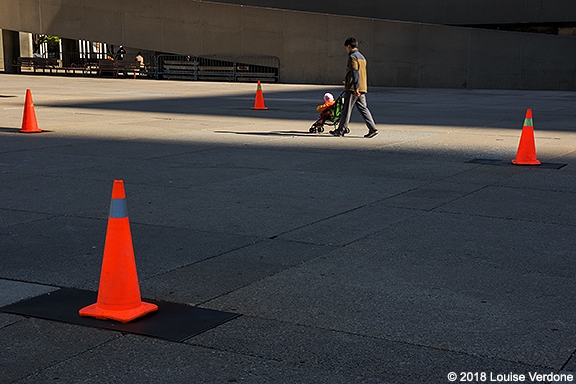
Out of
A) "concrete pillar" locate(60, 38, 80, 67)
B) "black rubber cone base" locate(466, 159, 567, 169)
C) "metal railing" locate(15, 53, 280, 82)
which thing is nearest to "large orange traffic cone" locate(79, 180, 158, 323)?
"black rubber cone base" locate(466, 159, 567, 169)

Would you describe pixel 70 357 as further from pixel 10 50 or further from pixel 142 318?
pixel 10 50

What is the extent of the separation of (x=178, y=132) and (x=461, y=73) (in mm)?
20855

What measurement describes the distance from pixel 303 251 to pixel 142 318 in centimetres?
206

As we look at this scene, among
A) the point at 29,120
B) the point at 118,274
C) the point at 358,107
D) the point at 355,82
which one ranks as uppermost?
the point at 355,82

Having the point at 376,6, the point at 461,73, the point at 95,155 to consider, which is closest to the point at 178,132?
the point at 95,155

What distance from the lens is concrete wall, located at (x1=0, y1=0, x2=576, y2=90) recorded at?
33312 mm

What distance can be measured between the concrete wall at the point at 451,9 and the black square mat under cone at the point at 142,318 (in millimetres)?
32236

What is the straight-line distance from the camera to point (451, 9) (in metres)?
36.3

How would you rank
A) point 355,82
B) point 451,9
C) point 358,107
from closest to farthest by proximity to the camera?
point 355,82
point 358,107
point 451,9

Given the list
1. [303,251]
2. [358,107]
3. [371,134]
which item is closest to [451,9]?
[371,134]

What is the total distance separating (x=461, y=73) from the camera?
34.1 meters

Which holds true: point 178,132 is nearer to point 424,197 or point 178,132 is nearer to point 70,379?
point 424,197

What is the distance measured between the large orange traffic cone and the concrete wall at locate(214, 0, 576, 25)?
32.4m

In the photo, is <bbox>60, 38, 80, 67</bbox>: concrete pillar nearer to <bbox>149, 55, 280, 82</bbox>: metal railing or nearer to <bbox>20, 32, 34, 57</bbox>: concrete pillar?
<bbox>20, 32, 34, 57</bbox>: concrete pillar
